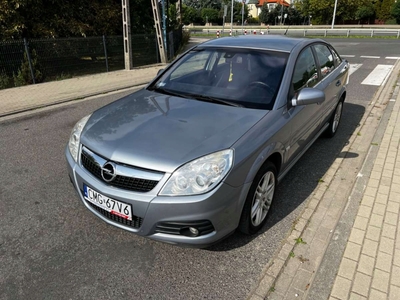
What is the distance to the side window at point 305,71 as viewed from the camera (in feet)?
10.6

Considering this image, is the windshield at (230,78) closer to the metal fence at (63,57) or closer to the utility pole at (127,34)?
the metal fence at (63,57)

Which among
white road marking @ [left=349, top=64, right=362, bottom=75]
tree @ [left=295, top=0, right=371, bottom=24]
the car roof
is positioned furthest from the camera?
tree @ [left=295, top=0, right=371, bottom=24]

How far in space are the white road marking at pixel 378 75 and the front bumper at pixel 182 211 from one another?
8899 millimetres

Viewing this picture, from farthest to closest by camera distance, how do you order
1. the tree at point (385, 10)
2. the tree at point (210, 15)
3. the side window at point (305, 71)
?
the tree at point (210, 15) → the tree at point (385, 10) → the side window at point (305, 71)

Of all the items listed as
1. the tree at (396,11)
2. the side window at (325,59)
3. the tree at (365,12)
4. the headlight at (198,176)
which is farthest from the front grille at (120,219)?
the tree at (365,12)

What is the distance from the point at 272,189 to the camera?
9.33 ft

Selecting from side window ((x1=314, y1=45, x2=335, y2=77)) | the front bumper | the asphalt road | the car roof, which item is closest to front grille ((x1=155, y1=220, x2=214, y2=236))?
the front bumper

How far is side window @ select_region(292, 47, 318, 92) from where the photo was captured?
10.6 ft

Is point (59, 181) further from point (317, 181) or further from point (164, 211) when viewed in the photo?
point (317, 181)

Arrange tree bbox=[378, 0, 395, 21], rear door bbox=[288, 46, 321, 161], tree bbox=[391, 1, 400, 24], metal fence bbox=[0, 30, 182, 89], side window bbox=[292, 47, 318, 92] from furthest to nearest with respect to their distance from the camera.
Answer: tree bbox=[378, 0, 395, 21] < tree bbox=[391, 1, 400, 24] < metal fence bbox=[0, 30, 182, 89] < side window bbox=[292, 47, 318, 92] < rear door bbox=[288, 46, 321, 161]

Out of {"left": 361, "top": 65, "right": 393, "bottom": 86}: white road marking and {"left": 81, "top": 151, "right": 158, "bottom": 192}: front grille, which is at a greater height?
{"left": 81, "top": 151, "right": 158, "bottom": 192}: front grille

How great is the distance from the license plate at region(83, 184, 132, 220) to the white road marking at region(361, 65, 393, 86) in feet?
30.7

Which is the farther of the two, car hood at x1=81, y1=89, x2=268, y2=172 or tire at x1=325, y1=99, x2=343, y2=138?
tire at x1=325, y1=99, x2=343, y2=138

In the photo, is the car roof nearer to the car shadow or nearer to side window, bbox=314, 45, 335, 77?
side window, bbox=314, 45, 335, 77
